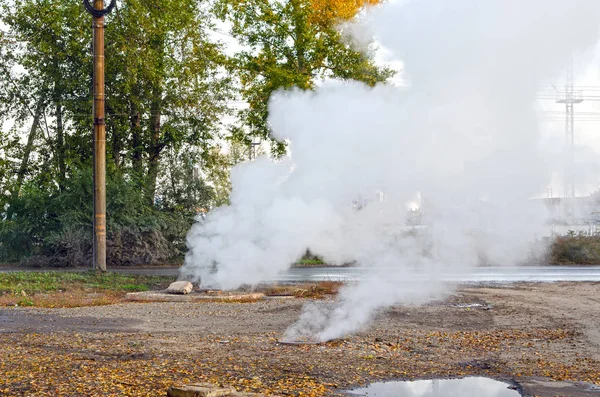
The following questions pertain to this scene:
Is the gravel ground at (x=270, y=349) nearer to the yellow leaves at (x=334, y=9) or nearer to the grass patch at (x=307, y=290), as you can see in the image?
the grass patch at (x=307, y=290)

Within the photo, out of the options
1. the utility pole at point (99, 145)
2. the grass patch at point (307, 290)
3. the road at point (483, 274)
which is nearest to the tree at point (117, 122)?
the road at point (483, 274)

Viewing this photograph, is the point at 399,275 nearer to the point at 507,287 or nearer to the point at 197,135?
the point at 507,287

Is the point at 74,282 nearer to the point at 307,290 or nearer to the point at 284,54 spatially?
the point at 307,290

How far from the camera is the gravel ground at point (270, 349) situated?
8.84 metres

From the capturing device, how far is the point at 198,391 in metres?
7.72

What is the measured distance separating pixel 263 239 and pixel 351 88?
3736mm

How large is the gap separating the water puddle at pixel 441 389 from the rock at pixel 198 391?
5.03 ft

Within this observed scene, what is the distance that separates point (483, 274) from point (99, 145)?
14.0m

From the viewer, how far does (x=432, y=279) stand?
640 inches

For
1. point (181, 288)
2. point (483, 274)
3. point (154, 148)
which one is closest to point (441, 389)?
point (181, 288)

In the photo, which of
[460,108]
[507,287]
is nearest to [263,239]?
[460,108]

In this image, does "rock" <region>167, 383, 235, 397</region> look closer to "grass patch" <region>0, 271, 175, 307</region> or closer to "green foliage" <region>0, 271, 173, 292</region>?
"grass patch" <region>0, 271, 175, 307</region>

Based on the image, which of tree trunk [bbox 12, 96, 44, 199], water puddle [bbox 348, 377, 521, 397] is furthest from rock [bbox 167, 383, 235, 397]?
tree trunk [bbox 12, 96, 44, 199]

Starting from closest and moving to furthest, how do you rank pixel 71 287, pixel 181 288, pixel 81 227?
pixel 181 288 < pixel 71 287 < pixel 81 227
